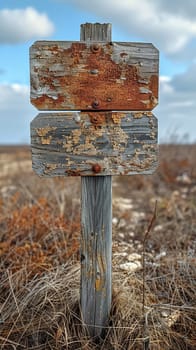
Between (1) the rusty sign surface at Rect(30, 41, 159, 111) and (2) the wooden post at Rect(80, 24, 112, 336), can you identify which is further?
(2) the wooden post at Rect(80, 24, 112, 336)

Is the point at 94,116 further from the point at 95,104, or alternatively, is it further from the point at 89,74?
the point at 89,74

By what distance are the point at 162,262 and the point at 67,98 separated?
1.76 meters

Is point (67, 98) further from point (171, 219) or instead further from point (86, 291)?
point (171, 219)

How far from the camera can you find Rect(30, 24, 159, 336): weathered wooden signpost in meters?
1.84

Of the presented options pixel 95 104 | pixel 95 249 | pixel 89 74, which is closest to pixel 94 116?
pixel 95 104

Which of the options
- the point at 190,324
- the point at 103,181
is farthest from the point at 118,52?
the point at 190,324

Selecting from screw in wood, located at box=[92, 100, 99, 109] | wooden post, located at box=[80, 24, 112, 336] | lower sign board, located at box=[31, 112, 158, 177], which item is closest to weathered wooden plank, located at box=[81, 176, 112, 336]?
wooden post, located at box=[80, 24, 112, 336]

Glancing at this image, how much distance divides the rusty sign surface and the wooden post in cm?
41

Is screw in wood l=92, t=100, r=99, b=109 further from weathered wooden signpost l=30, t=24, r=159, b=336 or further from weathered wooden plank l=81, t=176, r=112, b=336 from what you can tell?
weathered wooden plank l=81, t=176, r=112, b=336

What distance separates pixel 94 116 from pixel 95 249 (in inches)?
28.2

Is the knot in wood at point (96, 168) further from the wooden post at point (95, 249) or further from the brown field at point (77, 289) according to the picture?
the brown field at point (77, 289)

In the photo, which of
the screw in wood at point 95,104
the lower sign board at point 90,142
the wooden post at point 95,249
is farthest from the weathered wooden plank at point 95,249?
the screw in wood at point 95,104

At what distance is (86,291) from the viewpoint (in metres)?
2.05

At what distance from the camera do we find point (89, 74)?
72.9 inches
